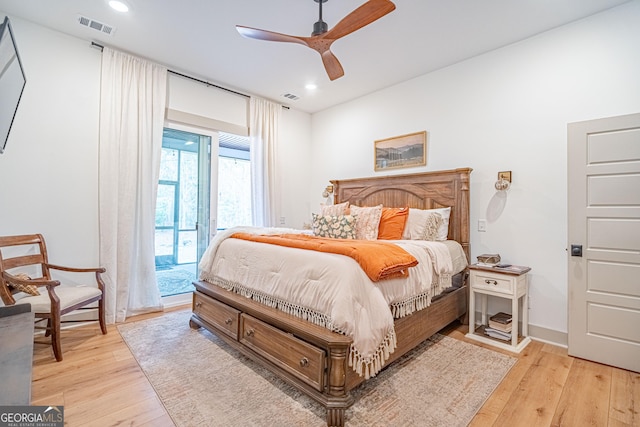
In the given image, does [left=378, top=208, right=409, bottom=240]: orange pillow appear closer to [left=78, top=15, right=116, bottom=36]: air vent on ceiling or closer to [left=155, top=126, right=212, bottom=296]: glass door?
[left=155, top=126, right=212, bottom=296]: glass door

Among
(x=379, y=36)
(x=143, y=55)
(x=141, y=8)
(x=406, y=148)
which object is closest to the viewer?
(x=141, y=8)

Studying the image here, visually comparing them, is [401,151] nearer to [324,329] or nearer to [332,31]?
[332,31]

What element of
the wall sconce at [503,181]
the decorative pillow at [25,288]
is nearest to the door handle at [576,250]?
the wall sconce at [503,181]

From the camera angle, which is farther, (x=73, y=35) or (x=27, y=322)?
(x=73, y=35)

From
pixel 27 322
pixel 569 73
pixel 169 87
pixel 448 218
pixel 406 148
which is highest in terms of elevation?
pixel 169 87

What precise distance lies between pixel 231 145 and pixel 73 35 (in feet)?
6.88

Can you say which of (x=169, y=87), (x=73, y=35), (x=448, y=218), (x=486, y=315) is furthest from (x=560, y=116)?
(x=73, y=35)

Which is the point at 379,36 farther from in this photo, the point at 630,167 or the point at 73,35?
the point at 73,35

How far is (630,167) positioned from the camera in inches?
91.0

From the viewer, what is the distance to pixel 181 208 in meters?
3.92

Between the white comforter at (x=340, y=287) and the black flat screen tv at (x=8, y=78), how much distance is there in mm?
1664

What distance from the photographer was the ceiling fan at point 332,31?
198cm

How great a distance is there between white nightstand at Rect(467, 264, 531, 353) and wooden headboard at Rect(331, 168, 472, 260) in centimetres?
49

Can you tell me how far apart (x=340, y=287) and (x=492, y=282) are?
5.82 ft
